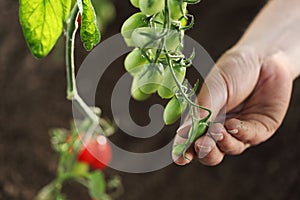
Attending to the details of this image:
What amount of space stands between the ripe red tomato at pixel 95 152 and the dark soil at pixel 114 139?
0.50 m

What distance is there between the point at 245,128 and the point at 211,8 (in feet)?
4.70

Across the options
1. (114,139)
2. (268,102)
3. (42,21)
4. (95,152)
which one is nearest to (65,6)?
(42,21)

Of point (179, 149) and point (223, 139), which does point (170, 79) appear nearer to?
point (179, 149)

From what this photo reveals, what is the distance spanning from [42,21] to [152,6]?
0.37ft

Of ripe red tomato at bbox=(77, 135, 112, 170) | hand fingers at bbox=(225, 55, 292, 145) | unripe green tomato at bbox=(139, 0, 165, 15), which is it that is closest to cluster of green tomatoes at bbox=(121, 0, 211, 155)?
unripe green tomato at bbox=(139, 0, 165, 15)

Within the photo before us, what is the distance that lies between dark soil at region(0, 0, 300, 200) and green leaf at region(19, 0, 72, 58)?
48.1 inches

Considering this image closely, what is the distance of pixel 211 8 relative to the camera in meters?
2.07

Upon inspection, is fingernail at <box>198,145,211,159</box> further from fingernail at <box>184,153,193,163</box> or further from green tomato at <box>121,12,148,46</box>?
green tomato at <box>121,12,148,46</box>

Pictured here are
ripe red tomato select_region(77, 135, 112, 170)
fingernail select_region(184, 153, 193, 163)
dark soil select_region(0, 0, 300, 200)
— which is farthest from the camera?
dark soil select_region(0, 0, 300, 200)

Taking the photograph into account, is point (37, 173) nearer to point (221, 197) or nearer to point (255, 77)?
point (221, 197)

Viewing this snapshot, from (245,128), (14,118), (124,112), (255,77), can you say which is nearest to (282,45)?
(255,77)

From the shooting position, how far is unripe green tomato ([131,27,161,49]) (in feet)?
1.36

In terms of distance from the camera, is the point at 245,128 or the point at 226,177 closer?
the point at 245,128

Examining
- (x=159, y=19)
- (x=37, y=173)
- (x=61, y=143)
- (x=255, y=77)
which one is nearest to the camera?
(x=159, y=19)
